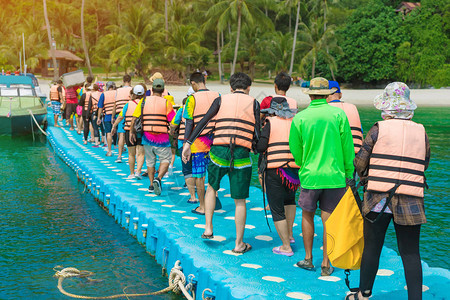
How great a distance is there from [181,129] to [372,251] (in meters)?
4.50

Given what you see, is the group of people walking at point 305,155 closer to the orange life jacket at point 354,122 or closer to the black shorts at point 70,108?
the orange life jacket at point 354,122

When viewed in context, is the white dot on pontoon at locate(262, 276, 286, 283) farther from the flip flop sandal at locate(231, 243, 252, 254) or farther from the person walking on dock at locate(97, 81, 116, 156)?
the person walking on dock at locate(97, 81, 116, 156)

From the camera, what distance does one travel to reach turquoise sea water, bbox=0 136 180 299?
19.9 ft

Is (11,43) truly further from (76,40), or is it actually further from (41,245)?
Result: (41,245)

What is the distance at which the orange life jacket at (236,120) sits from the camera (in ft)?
18.5

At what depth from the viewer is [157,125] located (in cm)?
868

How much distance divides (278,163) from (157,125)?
3.62m

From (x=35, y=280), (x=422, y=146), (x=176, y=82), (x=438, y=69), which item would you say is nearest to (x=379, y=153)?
(x=422, y=146)

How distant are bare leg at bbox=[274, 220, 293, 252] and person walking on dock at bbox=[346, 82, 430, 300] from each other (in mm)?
1387

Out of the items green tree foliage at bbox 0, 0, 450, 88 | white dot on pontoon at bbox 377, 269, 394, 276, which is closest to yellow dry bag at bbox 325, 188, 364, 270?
white dot on pontoon at bbox 377, 269, 394, 276

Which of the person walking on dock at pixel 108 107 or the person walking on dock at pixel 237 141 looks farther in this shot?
the person walking on dock at pixel 108 107

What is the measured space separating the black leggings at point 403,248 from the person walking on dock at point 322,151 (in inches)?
26.1

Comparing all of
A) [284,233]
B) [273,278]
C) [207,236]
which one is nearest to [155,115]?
[207,236]

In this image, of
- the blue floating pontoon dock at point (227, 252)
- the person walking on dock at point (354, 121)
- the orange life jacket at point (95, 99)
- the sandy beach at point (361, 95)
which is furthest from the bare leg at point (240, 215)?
the sandy beach at point (361, 95)
